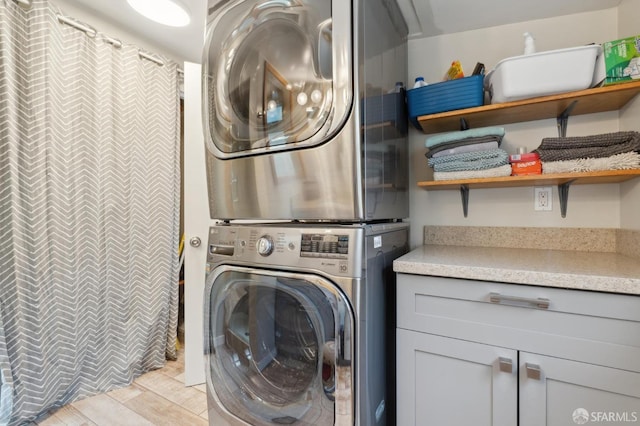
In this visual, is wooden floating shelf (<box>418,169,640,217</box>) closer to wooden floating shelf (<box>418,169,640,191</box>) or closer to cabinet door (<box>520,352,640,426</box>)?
wooden floating shelf (<box>418,169,640,191</box>)

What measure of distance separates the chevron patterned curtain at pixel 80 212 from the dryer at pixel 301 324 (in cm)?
103

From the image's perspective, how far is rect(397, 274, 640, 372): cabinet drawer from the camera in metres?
0.77

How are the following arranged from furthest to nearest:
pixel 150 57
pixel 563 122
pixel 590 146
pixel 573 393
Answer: pixel 150 57 → pixel 563 122 → pixel 590 146 → pixel 573 393

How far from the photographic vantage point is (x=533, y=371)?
85 centimetres

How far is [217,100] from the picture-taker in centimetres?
124

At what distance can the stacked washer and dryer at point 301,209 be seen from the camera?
36.4 inches

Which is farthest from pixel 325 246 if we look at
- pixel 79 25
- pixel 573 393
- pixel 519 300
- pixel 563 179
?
pixel 79 25

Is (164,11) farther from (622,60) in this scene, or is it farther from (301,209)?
(622,60)

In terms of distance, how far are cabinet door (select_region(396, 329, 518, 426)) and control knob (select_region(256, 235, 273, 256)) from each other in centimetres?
57

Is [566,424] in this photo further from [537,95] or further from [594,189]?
[537,95]

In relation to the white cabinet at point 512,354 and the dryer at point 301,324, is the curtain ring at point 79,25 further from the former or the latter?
the white cabinet at point 512,354

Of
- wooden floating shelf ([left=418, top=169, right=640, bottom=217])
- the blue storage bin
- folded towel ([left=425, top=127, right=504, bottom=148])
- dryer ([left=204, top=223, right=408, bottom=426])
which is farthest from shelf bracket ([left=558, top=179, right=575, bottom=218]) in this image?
dryer ([left=204, top=223, right=408, bottom=426])

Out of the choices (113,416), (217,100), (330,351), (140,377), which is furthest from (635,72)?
(140,377)

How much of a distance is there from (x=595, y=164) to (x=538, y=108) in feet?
1.14
